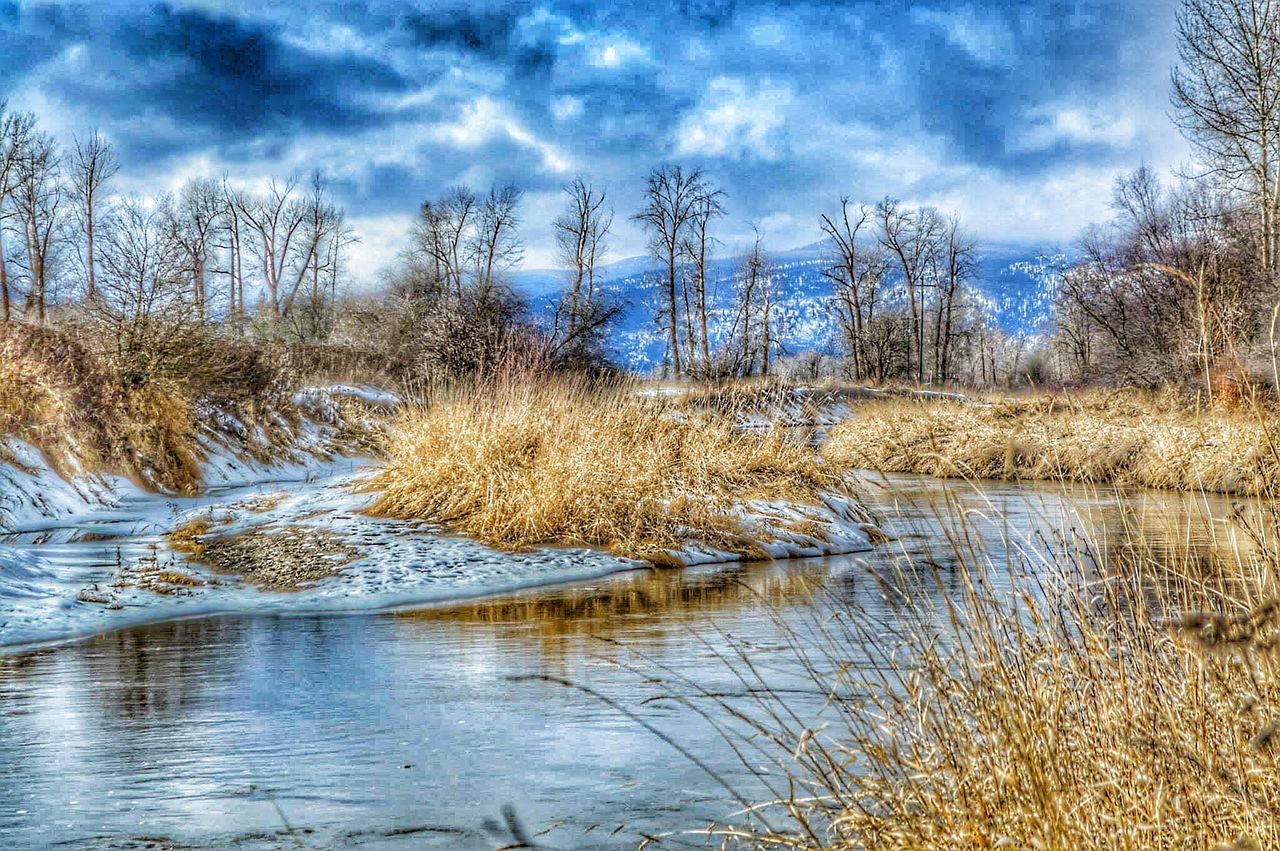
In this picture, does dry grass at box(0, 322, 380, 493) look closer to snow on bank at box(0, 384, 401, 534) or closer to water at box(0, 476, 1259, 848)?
snow on bank at box(0, 384, 401, 534)

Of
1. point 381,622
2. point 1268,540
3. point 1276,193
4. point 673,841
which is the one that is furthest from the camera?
point 1276,193

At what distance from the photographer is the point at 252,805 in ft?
12.2

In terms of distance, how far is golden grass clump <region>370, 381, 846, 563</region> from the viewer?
34.5ft

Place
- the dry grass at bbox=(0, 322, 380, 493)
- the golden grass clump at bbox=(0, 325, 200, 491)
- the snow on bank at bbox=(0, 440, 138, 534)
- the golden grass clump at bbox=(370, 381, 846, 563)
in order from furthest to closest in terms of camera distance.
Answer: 1. the dry grass at bbox=(0, 322, 380, 493)
2. the golden grass clump at bbox=(0, 325, 200, 491)
3. the snow on bank at bbox=(0, 440, 138, 534)
4. the golden grass clump at bbox=(370, 381, 846, 563)

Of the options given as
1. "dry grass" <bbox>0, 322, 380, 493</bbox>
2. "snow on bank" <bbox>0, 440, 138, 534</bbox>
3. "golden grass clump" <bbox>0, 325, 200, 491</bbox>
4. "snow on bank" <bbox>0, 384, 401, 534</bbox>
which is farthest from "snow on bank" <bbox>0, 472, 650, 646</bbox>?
"dry grass" <bbox>0, 322, 380, 493</bbox>

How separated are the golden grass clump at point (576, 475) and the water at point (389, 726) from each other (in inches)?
109

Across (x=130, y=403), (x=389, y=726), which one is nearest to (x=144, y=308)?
(x=130, y=403)

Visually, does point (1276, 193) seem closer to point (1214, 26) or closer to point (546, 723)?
point (1214, 26)

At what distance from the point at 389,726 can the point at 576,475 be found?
601 cm

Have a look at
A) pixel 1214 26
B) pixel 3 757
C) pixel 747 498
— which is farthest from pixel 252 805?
pixel 1214 26

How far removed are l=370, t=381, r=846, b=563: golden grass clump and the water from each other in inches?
109

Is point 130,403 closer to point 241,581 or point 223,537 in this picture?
point 223,537

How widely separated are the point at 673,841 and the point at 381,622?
15.0 feet

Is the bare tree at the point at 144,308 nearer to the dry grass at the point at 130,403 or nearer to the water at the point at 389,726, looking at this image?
the dry grass at the point at 130,403
